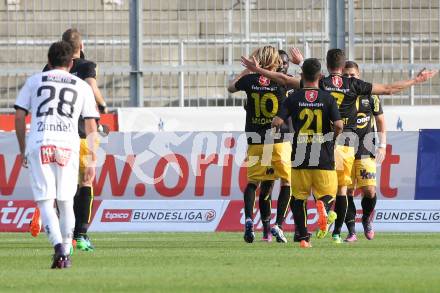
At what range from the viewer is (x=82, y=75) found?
12328mm

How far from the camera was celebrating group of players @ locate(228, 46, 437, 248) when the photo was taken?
41.9ft

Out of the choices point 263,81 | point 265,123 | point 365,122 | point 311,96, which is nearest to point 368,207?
point 365,122

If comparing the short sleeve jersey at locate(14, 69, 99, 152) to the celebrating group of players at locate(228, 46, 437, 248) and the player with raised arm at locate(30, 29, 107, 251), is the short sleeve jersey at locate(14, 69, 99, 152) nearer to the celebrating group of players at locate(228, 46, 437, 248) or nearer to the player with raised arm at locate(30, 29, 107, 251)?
the player with raised arm at locate(30, 29, 107, 251)

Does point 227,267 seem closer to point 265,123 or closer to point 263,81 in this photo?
point 265,123

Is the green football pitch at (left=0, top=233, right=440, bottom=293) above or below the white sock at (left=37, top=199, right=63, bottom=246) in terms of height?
below

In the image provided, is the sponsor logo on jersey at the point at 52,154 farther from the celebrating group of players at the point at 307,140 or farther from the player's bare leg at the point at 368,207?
the player's bare leg at the point at 368,207

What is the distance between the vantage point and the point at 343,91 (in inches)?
537

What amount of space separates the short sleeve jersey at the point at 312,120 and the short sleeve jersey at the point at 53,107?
9.91ft

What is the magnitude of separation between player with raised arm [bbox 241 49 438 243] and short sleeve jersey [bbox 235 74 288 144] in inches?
15.3

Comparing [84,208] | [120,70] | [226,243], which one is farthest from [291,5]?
[84,208]

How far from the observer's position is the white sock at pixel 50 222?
984 centimetres

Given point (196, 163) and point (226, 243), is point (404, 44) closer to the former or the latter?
point (196, 163)

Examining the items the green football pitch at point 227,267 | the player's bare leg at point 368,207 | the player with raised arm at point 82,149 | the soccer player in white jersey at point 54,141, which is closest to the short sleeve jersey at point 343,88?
the player's bare leg at point 368,207

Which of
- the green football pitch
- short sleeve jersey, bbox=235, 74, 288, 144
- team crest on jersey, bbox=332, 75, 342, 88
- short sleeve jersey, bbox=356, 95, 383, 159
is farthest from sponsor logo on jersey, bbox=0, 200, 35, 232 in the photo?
team crest on jersey, bbox=332, 75, 342, 88
